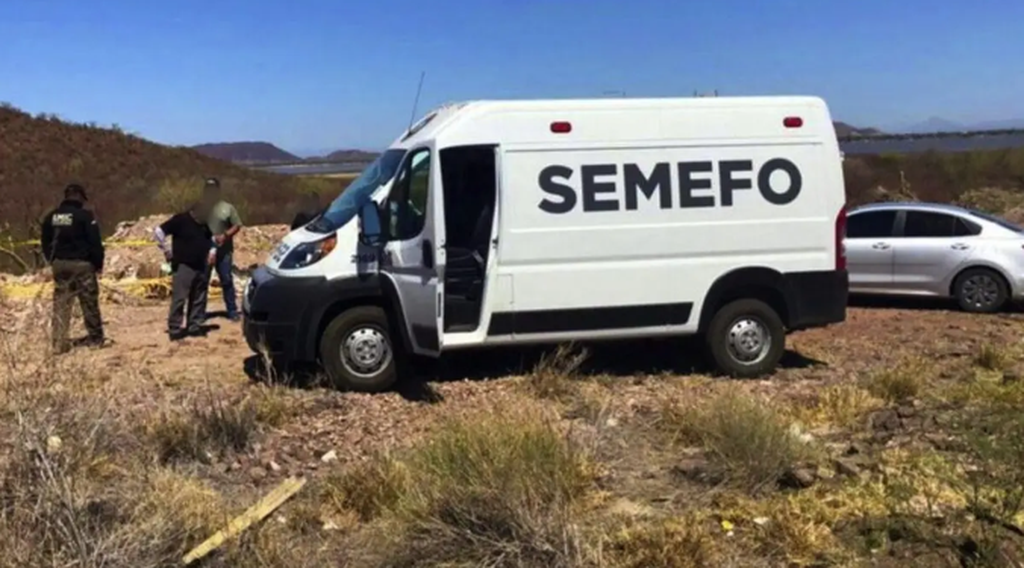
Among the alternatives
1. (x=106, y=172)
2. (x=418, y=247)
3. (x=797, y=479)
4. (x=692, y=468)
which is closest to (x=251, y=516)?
(x=692, y=468)

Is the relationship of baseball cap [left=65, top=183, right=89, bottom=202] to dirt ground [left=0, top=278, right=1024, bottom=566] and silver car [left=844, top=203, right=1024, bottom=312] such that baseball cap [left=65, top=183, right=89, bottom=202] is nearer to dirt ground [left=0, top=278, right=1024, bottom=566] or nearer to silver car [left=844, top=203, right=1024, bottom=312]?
dirt ground [left=0, top=278, right=1024, bottom=566]

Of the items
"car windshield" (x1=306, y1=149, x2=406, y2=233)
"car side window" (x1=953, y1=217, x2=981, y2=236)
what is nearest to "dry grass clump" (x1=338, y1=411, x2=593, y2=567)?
"car windshield" (x1=306, y1=149, x2=406, y2=233)

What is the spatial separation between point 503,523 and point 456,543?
234 millimetres

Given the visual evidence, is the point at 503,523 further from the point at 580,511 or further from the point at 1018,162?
the point at 1018,162

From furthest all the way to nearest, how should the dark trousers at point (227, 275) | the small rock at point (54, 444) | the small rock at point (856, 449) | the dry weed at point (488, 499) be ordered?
the dark trousers at point (227, 275), the small rock at point (856, 449), the small rock at point (54, 444), the dry weed at point (488, 499)

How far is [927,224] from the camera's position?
1418 centimetres

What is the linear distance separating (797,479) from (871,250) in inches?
357

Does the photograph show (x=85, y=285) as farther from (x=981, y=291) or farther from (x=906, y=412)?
(x=981, y=291)

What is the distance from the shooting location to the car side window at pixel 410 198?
343 inches

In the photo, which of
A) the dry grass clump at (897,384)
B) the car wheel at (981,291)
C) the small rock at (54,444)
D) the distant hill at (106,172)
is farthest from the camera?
the distant hill at (106,172)

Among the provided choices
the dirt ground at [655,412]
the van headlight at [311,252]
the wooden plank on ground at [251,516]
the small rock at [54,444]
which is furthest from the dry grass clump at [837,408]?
the small rock at [54,444]

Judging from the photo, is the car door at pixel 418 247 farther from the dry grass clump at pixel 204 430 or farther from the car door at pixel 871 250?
the car door at pixel 871 250

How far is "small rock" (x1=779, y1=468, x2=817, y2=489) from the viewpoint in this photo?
598 centimetres

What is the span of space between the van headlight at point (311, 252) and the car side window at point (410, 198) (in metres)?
0.54
